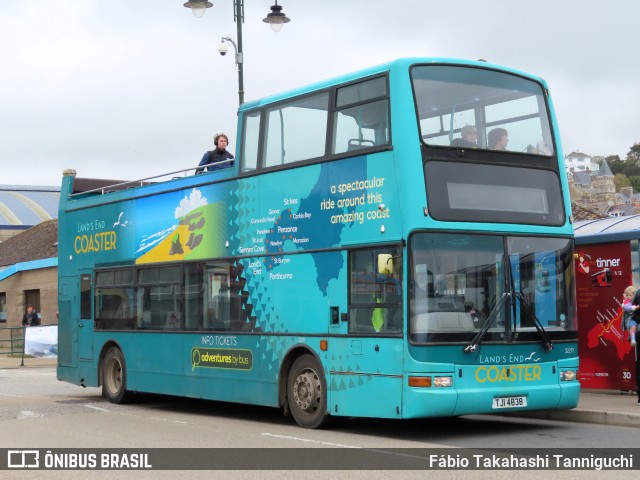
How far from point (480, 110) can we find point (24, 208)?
224ft

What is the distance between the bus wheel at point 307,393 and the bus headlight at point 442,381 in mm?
1861

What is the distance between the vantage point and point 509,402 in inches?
510

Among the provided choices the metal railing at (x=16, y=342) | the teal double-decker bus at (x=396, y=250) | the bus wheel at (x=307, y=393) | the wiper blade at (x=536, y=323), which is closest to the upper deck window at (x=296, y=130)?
the teal double-decker bus at (x=396, y=250)

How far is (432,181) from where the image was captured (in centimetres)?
1275

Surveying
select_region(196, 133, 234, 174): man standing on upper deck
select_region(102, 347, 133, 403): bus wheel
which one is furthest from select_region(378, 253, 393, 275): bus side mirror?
select_region(102, 347, 133, 403): bus wheel

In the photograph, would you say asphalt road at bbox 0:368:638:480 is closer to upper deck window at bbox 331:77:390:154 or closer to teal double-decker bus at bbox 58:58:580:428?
teal double-decker bus at bbox 58:58:580:428

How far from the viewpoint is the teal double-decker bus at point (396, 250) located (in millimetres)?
12680

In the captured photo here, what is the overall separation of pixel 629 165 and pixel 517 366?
195232 millimetres

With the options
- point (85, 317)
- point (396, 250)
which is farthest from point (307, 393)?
point (85, 317)

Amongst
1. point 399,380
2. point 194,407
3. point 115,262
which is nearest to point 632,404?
point 399,380

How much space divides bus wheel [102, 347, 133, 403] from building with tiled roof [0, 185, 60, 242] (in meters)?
53.5

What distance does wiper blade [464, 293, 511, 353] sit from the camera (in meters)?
12.7

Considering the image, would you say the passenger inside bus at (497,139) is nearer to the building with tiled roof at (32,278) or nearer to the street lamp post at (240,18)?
the street lamp post at (240,18)

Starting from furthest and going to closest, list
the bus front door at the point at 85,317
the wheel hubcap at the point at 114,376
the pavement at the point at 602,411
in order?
the bus front door at the point at 85,317
the wheel hubcap at the point at 114,376
the pavement at the point at 602,411
